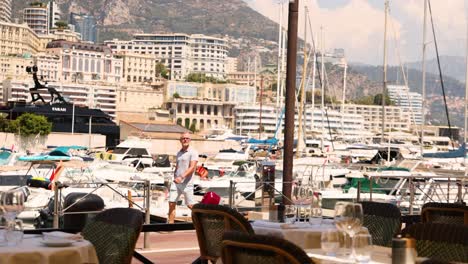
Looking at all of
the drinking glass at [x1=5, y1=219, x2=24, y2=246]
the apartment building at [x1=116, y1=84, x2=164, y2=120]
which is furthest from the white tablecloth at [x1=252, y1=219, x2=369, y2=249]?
the apartment building at [x1=116, y1=84, x2=164, y2=120]

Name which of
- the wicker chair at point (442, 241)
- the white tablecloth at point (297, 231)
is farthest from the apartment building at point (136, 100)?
the wicker chair at point (442, 241)

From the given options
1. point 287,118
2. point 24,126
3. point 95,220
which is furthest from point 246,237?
point 24,126

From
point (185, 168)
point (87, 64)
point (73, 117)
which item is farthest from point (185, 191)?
point (87, 64)

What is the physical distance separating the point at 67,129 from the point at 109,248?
79087mm

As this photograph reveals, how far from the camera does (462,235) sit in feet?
15.0

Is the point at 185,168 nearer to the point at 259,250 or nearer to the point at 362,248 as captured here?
the point at 362,248

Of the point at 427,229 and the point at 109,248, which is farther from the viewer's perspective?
the point at 109,248

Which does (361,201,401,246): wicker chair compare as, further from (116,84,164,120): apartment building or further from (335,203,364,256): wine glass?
(116,84,164,120): apartment building

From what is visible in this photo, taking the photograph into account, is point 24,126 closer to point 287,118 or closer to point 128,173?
point 128,173

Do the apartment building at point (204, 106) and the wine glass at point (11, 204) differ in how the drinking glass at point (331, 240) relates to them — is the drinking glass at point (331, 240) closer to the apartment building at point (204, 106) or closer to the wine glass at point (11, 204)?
the wine glass at point (11, 204)

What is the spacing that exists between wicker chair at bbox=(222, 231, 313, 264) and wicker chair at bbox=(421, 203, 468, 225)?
2.74 meters

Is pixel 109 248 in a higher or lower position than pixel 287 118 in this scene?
lower

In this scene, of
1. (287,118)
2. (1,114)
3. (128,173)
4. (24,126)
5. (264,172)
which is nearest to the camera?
(287,118)

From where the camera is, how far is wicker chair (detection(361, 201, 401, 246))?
Answer: 19.6 ft
